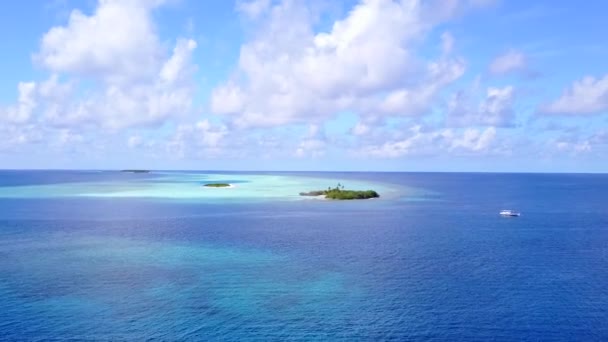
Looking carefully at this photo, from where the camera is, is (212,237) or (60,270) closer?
(60,270)

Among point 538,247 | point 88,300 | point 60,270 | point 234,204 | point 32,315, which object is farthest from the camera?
point 234,204

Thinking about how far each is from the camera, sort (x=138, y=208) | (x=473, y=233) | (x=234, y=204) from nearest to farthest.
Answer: (x=473, y=233) → (x=138, y=208) → (x=234, y=204)

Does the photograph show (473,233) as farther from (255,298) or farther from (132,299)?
(132,299)

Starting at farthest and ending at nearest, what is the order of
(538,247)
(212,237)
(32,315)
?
(212,237), (538,247), (32,315)

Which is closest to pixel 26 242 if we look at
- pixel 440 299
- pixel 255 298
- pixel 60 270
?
pixel 60 270

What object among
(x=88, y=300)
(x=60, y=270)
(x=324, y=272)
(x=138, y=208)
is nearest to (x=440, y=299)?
(x=324, y=272)

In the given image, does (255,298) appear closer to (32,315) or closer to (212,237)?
(32,315)
